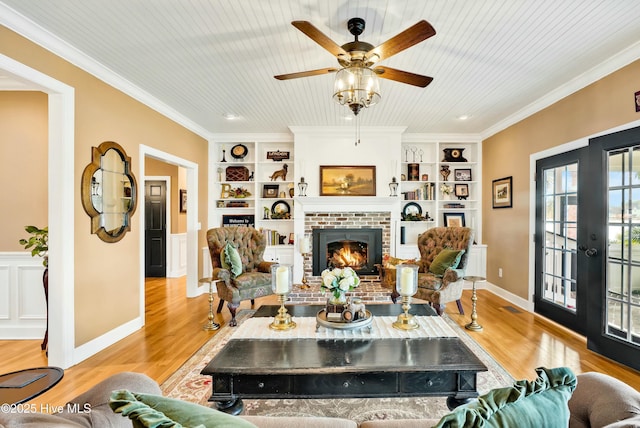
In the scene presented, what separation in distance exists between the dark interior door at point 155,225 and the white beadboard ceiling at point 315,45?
9.75 ft

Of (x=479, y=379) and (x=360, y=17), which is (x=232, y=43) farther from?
(x=479, y=379)

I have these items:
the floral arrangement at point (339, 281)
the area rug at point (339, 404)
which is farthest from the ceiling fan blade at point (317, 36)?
the area rug at point (339, 404)

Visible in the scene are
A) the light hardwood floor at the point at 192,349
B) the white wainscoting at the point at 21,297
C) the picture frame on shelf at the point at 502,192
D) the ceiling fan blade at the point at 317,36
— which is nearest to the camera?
the ceiling fan blade at the point at 317,36

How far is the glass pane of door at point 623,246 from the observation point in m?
2.55

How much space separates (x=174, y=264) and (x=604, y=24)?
6904 mm

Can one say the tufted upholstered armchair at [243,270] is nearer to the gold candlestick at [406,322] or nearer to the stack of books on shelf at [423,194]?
the gold candlestick at [406,322]

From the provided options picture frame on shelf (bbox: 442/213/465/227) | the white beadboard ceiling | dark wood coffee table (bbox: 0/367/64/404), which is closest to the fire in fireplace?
picture frame on shelf (bbox: 442/213/465/227)

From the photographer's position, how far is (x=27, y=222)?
124 inches

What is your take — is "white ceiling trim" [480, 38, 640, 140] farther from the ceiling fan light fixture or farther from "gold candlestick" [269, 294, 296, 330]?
"gold candlestick" [269, 294, 296, 330]

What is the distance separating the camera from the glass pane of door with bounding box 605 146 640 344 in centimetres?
255

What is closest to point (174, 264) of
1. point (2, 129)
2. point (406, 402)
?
point (2, 129)

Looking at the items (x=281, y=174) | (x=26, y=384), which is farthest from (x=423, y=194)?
(x=26, y=384)

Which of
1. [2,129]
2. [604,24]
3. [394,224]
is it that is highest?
[604,24]

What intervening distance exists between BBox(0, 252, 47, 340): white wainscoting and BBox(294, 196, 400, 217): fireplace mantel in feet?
10.8
